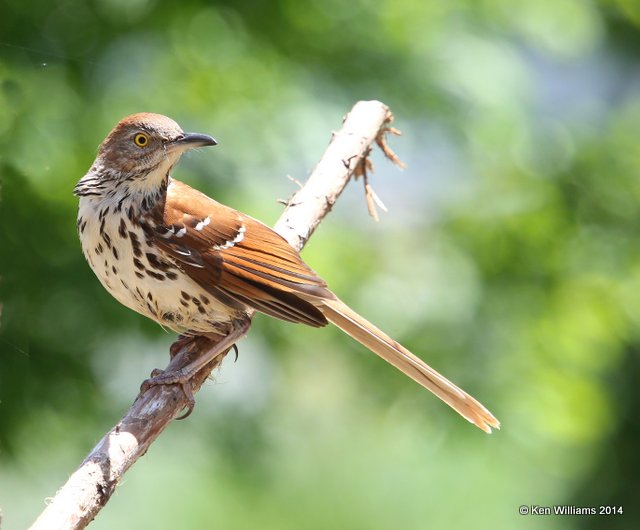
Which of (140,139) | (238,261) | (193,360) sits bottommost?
(193,360)

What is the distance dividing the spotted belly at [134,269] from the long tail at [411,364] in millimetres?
453

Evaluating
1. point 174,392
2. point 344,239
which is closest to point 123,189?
point 174,392

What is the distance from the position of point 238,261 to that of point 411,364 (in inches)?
26.4

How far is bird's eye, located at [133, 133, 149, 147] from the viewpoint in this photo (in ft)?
10.7

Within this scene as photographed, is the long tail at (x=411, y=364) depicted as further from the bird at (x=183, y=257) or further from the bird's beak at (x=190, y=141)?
the bird's beak at (x=190, y=141)

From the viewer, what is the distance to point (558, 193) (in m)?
4.76

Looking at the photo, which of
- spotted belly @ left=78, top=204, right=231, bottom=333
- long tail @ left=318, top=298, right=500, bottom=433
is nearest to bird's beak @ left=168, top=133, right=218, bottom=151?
spotted belly @ left=78, top=204, right=231, bottom=333

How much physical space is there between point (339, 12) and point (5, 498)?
8.58ft

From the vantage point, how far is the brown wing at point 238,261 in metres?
3.23

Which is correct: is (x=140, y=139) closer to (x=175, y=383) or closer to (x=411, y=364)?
(x=175, y=383)

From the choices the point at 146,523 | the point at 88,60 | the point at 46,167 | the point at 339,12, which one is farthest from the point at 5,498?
the point at 339,12

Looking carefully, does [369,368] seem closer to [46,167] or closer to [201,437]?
[201,437]

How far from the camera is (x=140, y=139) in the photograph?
3.28 m

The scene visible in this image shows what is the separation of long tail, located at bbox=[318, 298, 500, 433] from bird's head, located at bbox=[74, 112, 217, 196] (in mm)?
697
